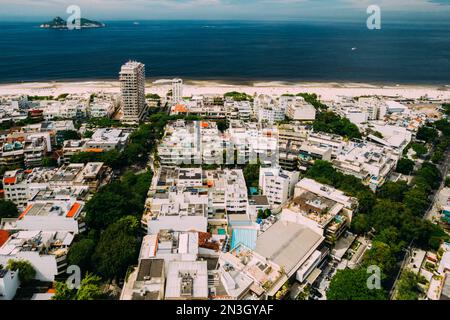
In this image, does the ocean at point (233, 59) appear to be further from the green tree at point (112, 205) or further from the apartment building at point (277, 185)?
the green tree at point (112, 205)

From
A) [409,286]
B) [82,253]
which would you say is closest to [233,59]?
[82,253]

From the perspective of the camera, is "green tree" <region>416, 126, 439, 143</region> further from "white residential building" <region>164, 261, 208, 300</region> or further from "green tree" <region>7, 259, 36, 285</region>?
"green tree" <region>7, 259, 36, 285</region>

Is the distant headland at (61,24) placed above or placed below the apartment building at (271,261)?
above

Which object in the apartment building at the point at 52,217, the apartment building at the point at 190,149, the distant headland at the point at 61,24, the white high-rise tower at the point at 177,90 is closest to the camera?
the apartment building at the point at 52,217

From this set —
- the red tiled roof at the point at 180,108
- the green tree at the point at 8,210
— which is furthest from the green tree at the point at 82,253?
the red tiled roof at the point at 180,108
